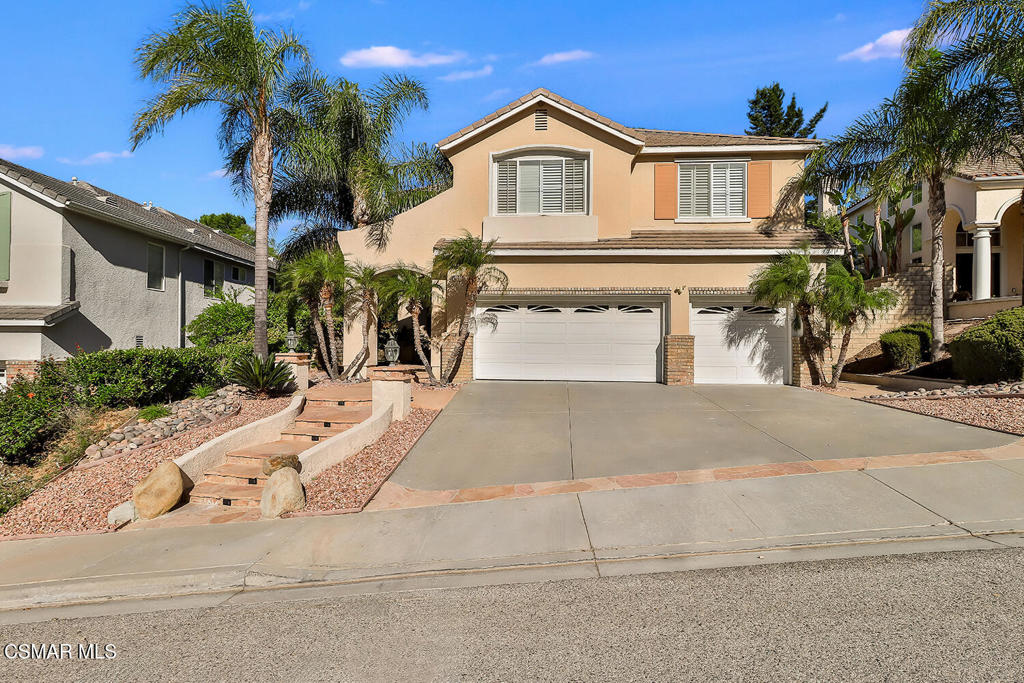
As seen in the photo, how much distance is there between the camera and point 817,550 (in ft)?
16.3

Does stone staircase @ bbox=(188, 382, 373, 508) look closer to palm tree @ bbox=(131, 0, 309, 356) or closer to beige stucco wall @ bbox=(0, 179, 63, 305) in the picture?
palm tree @ bbox=(131, 0, 309, 356)

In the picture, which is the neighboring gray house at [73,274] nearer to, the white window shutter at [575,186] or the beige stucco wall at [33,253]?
the beige stucco wall at [33,253]

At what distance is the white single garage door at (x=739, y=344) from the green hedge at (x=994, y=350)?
3.58 metres

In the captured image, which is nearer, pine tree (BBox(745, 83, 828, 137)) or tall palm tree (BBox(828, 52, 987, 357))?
tall palm tree (BBox(828, 52, 987, 357))

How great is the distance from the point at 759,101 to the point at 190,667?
4000 centimetres

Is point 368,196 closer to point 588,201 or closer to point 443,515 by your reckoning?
point 588,201

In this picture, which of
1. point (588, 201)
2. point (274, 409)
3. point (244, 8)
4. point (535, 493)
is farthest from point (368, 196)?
point (535, 493)

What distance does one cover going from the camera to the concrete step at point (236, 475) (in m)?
7.48

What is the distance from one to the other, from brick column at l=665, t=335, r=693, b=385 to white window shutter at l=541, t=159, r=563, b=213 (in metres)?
4.71

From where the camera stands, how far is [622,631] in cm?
376

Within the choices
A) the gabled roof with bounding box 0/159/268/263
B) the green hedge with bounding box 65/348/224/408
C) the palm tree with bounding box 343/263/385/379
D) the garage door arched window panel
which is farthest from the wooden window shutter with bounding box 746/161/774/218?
the gabled roof with bounding box 0/159/268/263

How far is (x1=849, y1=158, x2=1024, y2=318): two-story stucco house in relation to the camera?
63.1 ft

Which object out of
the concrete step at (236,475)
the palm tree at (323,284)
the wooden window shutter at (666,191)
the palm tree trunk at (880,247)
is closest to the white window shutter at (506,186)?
the wooden window shutter at (666,191)

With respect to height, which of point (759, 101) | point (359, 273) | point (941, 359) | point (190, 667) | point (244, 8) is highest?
point (759, 101)
